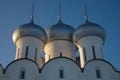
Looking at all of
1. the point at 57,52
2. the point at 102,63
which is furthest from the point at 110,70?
the point at 57,52

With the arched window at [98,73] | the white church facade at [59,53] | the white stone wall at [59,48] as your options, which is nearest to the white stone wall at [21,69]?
the white church facade at [59,53]

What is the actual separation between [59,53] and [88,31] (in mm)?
2243

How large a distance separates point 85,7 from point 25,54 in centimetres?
548

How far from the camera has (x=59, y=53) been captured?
16188 millimetres

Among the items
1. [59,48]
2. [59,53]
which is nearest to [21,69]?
[59,53]

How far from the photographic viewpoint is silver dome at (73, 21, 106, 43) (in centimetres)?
1521

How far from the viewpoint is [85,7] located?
18078 mm

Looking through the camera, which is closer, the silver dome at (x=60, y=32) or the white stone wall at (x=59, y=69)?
the white stone wall at (x=59, y=69)

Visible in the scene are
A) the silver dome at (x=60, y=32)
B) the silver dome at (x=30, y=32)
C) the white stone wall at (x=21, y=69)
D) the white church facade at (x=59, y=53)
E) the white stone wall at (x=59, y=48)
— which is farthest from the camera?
the silver dome at (x=60, y=32)

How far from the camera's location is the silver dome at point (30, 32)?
15.4 metres

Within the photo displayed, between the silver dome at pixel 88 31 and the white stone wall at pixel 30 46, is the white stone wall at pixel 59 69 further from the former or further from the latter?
the silver dome at pixel 88 31

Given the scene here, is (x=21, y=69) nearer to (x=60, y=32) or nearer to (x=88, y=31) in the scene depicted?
(x=60, y=32)

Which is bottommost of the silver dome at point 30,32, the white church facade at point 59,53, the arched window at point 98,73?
the arched window at point 98,73

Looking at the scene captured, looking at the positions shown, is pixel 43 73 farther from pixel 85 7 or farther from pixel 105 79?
pixel 85 7
